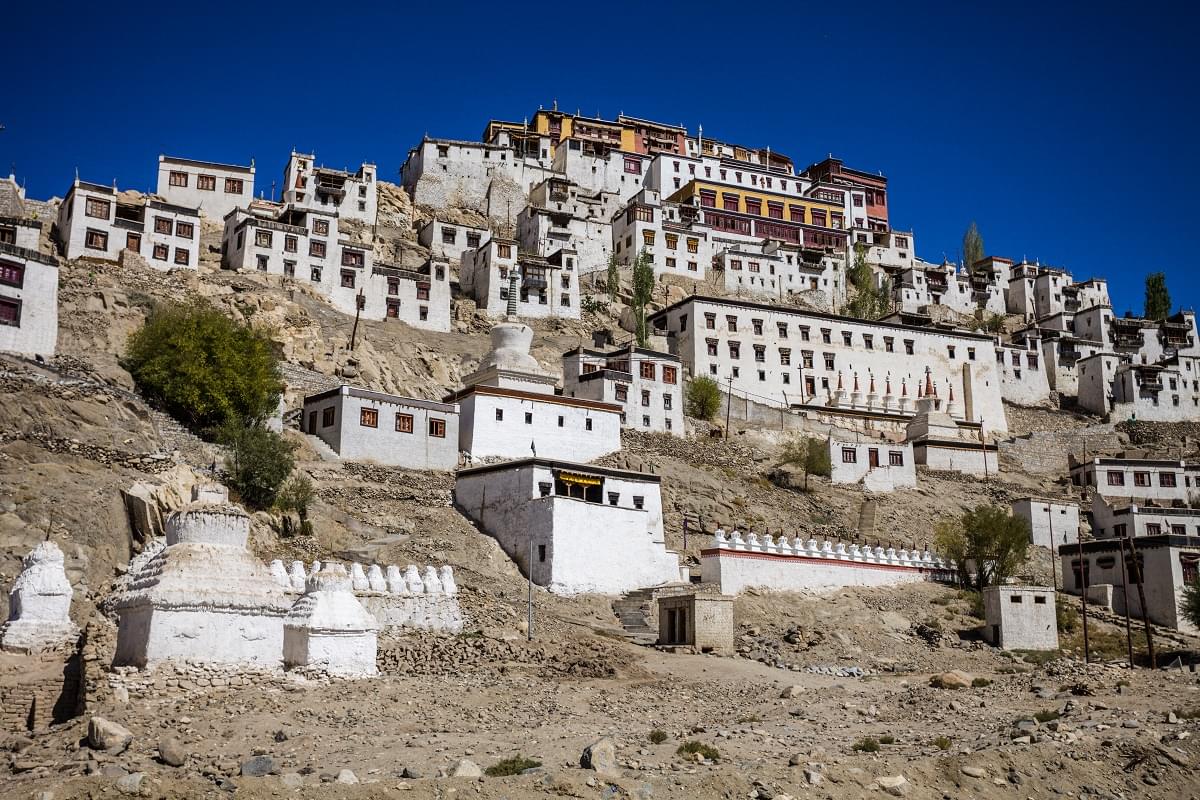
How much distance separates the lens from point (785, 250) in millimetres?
92125

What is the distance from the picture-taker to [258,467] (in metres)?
37.8

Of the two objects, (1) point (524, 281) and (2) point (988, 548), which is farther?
(1) point (524, 281)

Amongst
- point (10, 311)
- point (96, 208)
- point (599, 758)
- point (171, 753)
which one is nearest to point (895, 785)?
point (599, 758)

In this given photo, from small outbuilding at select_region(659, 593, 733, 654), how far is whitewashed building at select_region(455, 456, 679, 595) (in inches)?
224

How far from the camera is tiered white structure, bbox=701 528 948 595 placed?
139 ft

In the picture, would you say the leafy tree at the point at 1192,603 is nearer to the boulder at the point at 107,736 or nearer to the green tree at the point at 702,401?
the green tree at the point at 702,401

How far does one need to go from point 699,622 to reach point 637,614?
4.61 meters

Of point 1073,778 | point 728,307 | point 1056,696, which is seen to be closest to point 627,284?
point 728,307

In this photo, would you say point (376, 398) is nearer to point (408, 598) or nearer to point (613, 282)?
point (408, 598)

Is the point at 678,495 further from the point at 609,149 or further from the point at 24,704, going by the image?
the point at 609,149

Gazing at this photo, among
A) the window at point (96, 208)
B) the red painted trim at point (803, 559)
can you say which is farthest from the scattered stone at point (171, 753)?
the window at point (96, 208)

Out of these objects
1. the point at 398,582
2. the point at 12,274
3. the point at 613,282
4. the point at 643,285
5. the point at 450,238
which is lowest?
the point at 398,582

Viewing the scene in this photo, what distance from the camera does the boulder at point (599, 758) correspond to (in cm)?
1930

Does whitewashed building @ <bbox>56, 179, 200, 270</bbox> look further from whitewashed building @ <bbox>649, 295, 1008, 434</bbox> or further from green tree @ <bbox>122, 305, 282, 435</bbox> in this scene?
whitewashed building @ <bbox>649, 295, 1008, 434</bbox>
